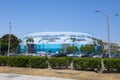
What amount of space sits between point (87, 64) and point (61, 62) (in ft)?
8.74

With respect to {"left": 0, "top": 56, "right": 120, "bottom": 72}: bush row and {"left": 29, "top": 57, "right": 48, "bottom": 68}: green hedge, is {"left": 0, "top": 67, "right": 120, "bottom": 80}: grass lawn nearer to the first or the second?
{"left": 0, "top": 56, "right": 120, "bottom": 72}: bush row

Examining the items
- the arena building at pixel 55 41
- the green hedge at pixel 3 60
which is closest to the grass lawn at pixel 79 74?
the green hedge at pixel 3 60


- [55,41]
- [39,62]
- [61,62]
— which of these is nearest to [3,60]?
[39,62]

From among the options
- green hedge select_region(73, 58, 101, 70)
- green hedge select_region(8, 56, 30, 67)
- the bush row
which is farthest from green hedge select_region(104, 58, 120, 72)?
green hedge select_region(8, 56, 30, 67)

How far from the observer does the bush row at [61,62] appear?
19.1m

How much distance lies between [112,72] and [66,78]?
16.2ft

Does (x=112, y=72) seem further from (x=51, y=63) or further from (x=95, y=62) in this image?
(x=51, y=63)

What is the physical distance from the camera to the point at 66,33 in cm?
18238

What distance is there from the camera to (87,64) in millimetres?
20031

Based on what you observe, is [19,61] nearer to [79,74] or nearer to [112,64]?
[79,74]

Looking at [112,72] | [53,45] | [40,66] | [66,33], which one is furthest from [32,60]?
[66,33]

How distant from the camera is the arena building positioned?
16249 centimetres

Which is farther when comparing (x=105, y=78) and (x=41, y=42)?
(x=41, y=42)

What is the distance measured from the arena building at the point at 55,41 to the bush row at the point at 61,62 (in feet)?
428
